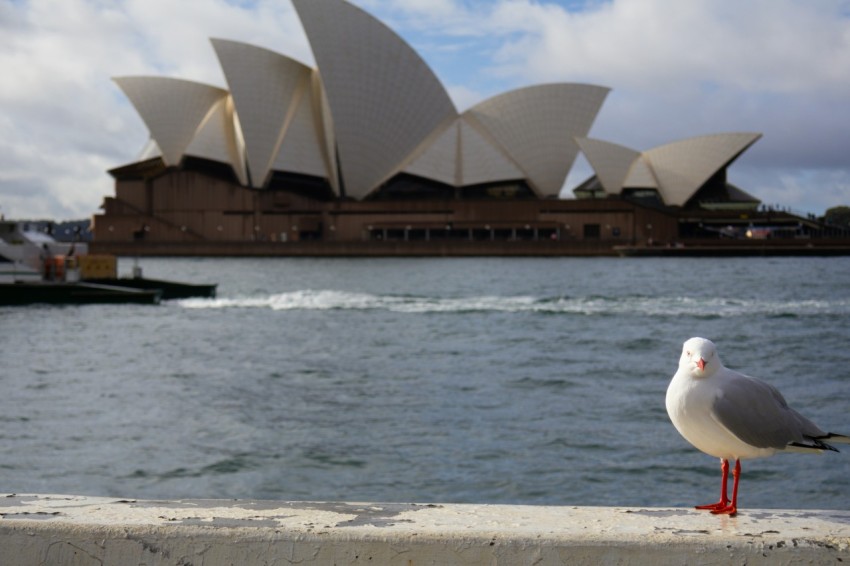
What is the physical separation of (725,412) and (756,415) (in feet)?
0.25

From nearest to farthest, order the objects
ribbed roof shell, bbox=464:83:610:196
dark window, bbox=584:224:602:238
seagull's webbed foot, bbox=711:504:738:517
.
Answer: seagull's webbed foot, bbox=711:504:738:517 → dark window, bbox=584:224:602:238 → ribbed roof shell, bbox=464:83:610:196

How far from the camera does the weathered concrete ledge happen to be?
1.72 metres

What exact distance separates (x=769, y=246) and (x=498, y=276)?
78.1 ft

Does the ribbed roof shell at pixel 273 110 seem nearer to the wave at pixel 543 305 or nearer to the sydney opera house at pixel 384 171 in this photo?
the sydney opera house at pixel 384 171

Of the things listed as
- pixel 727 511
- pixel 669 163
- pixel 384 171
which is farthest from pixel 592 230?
pixel 727 511

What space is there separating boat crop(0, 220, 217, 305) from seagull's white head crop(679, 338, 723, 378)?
24.3 meters

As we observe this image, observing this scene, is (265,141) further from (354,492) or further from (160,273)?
(354,492)

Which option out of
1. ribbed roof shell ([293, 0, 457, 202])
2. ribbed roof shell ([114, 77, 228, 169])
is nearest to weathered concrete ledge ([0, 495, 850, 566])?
ribbed roof shell ([293, 0, 457, 202])

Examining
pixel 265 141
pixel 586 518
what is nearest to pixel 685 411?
pixel 586 518

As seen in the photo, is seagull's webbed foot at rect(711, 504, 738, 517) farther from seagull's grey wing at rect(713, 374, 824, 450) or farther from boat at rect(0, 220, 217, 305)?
boat at rect(0, 220, 217, 305)

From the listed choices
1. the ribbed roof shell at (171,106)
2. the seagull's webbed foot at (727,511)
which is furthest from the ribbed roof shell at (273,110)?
the seagull's webbed foot at (727,511)

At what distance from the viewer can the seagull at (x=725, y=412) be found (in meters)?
2.04

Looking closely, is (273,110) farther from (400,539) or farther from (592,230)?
(400,539)

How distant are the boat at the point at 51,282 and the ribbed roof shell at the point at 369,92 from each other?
27578 millimetres
